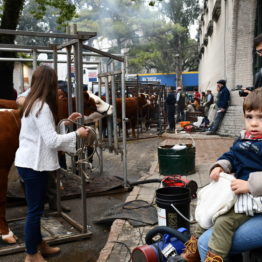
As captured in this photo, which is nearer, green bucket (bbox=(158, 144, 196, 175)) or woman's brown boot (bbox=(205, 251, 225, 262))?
woman's brown boot (bbox=(205, 251, 225, 262))

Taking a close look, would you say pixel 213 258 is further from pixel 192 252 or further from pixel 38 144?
pixel 38 144

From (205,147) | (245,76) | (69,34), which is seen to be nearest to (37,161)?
(69,34)

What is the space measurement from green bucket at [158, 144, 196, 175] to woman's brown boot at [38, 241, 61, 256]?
11.4ft

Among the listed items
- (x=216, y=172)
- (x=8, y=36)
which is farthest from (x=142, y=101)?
(x=216, y=172)

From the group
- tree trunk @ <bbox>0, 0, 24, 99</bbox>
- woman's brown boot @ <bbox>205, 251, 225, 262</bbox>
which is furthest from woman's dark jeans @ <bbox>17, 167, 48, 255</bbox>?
tree trunk @ <bbox>0, 0, 24, 99</bbox>

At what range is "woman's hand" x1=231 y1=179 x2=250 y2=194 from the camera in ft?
7.69

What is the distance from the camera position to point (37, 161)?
3.63 m

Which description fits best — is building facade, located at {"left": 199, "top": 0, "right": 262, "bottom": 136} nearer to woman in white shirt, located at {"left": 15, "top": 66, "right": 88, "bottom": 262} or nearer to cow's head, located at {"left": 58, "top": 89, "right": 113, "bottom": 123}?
cow's head, located at {"left": 58, "top": 89, "right": 113, "bottom": 123}

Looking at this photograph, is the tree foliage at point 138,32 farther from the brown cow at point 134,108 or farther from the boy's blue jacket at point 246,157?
the boy's blue jacket at point 246,157

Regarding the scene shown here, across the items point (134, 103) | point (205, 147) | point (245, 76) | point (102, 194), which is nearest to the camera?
point (102, 194)

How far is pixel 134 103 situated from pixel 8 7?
17.6ft

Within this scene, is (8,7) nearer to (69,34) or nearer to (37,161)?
(69,34)

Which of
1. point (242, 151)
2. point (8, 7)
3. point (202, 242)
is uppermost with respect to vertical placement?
point (8, 7)

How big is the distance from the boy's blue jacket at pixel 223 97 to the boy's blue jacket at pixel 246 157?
11.0 m
